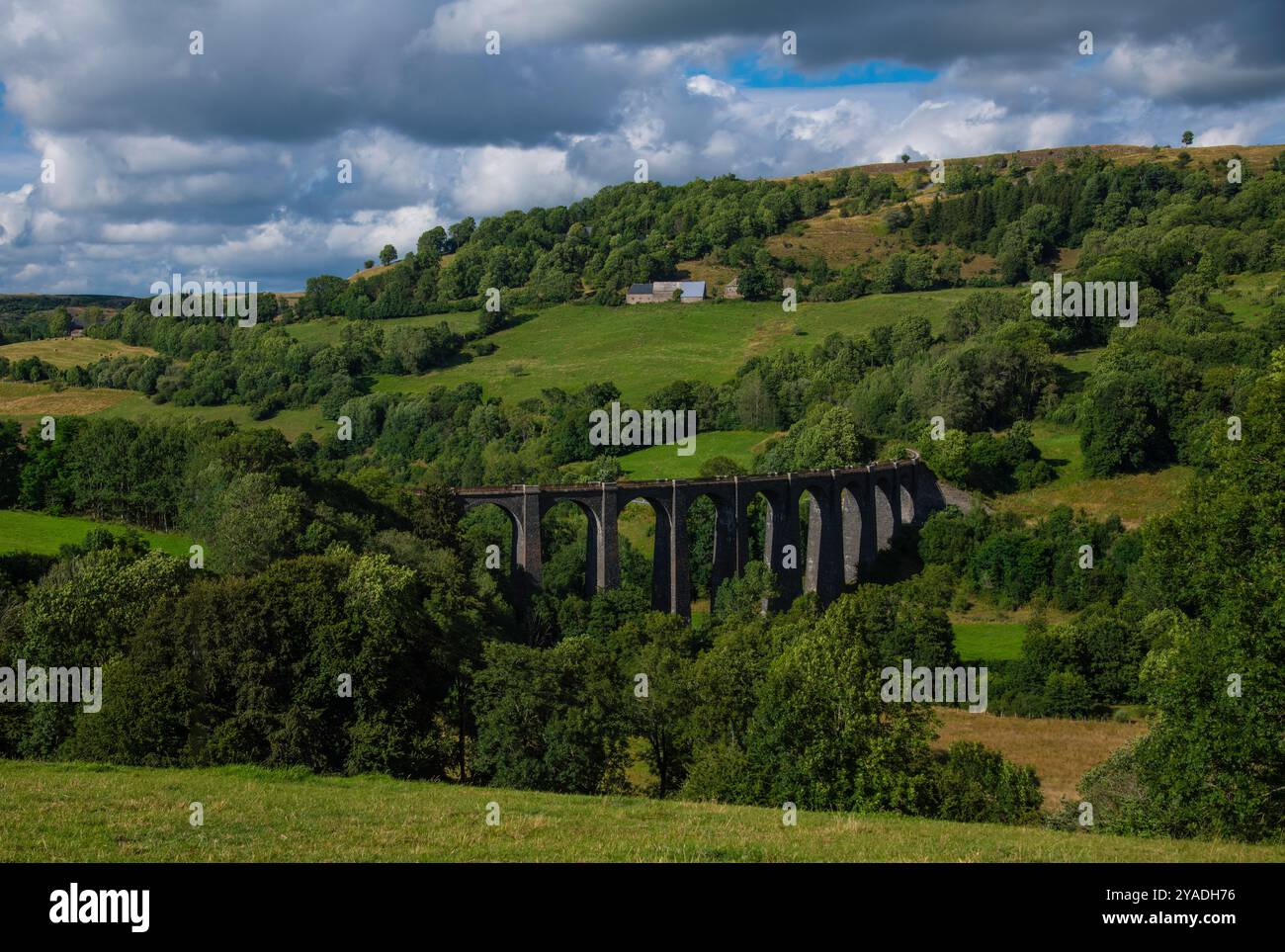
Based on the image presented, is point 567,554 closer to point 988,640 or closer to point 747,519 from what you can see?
point 747,519

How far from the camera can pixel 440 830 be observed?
650 inches

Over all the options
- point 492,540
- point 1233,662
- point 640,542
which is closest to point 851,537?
point 640,542

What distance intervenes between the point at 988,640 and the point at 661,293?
102 metres

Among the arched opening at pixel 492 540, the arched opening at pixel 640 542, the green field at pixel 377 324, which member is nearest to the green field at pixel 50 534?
the arched opening at pixel 492 540

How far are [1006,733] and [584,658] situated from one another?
2279 centimetres

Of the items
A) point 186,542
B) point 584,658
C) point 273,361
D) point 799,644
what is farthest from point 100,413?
point 799,644

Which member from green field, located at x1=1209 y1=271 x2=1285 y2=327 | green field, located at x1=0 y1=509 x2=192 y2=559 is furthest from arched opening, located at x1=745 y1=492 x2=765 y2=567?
green field, located at x1=1209 y1=271 x2=1285 y2=327

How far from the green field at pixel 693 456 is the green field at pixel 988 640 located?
29912 millimetres

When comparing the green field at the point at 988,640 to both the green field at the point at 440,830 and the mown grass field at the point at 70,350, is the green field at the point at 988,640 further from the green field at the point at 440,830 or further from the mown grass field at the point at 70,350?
the mown grass field at the point at 70,350

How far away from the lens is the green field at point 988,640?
203 feet

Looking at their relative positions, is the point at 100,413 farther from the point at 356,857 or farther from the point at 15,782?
the point at 356,857
